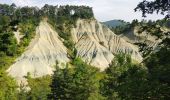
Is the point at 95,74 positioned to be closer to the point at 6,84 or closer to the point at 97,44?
the point at 6,84

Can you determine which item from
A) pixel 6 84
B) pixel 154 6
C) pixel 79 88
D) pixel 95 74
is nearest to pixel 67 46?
pixel 6 84

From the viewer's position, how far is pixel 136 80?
16531 millimetres

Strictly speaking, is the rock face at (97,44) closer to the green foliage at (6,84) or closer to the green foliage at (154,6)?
the green foliage at (6,84)

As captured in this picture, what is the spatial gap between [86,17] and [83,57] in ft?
106

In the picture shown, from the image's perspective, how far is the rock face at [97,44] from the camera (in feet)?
503

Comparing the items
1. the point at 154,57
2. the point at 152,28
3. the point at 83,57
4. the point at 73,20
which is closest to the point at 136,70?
the point at 154,57

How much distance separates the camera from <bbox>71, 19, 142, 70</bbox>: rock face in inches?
6038

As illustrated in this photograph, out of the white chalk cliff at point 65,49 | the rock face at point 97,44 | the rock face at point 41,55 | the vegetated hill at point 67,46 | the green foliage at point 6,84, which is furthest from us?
the rock face at point 97,44

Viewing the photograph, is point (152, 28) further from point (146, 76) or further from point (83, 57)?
point (83, 57)

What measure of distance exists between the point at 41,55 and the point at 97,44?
27.5 metres

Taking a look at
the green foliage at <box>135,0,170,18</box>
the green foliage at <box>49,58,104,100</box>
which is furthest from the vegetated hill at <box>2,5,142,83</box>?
the green foliage at <box>135,0,170,18</box>

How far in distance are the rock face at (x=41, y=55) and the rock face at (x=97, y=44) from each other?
9.78 meters

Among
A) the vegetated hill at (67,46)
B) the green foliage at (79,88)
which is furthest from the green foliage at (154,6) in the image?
the vegetated hill at (67,46)

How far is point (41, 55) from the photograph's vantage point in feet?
464
